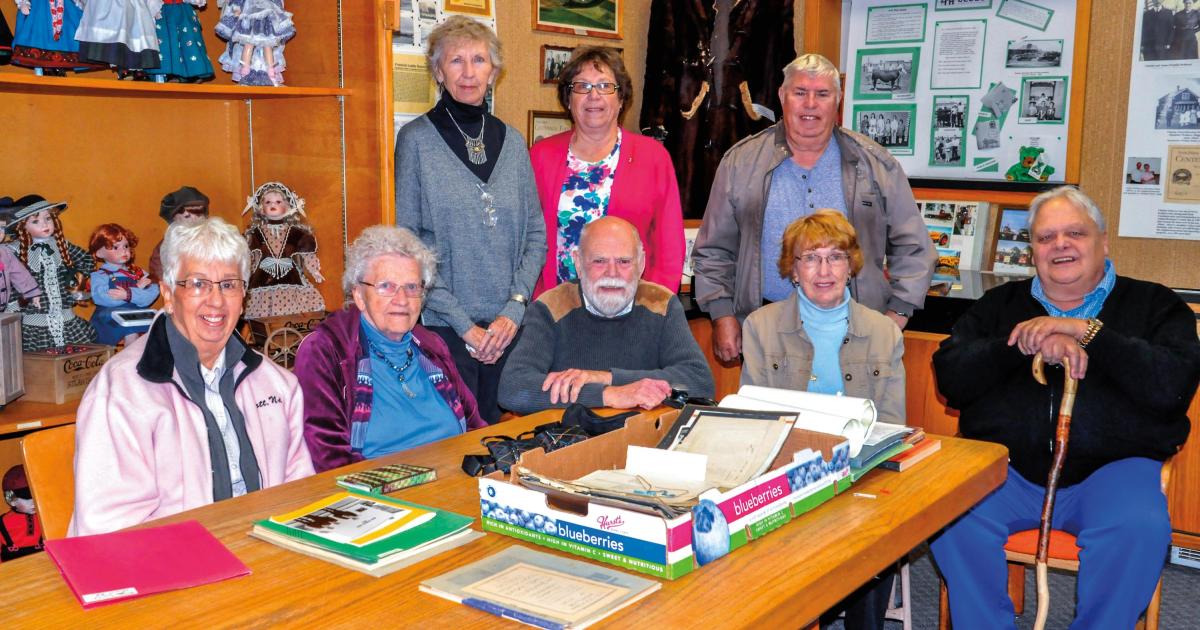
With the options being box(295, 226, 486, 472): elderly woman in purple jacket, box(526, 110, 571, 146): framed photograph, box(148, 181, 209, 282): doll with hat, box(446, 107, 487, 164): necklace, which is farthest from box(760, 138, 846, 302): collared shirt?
box(148, 181, 209, 282): doll with hat

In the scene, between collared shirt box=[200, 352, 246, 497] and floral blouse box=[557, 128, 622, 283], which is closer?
collared shirt box=[200, 352, 246, 497]

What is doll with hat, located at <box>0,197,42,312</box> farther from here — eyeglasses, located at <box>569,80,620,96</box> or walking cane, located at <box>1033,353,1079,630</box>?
walking cane, located at <box>1033,353,1079,630</box>

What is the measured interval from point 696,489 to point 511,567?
0.36m

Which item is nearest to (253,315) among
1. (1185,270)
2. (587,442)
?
(587,442)

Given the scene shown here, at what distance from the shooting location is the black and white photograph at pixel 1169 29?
3881 millimetres

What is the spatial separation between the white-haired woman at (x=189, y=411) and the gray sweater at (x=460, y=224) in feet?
2.76

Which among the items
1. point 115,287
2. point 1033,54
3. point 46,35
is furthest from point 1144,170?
point 46,35

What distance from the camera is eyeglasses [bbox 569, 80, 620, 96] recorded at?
3336 mm

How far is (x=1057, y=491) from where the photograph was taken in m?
2.68

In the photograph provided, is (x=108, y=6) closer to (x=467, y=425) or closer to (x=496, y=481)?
(x=467, y=425)

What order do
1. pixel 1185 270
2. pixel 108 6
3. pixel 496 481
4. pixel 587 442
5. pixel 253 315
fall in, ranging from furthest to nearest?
pixel 1185 270
pixel 253 315
pixel 108 6
pixel 587 442
pixel 496 481

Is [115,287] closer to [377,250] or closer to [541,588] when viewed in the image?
[377,250]

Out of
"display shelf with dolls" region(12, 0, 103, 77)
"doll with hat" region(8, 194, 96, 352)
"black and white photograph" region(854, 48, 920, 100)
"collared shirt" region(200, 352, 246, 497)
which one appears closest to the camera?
"collared shirt" region(200, 352, 246, 497)

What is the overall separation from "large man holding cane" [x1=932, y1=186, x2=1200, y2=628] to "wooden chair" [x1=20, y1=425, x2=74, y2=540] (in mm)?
1894
